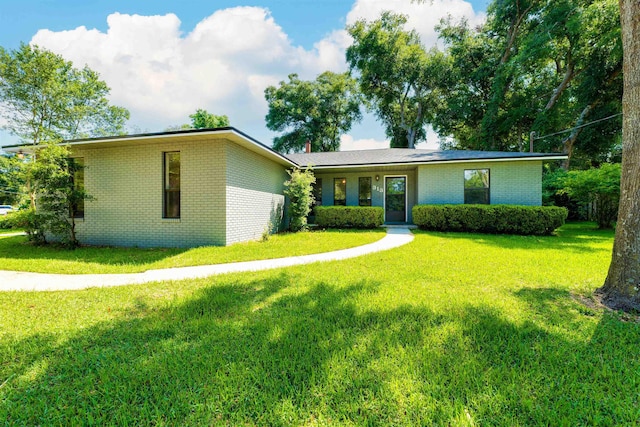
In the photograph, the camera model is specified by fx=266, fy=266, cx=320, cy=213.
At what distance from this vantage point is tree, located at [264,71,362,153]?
93.6ft

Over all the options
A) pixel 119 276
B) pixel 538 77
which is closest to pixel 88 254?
pixel 119 276

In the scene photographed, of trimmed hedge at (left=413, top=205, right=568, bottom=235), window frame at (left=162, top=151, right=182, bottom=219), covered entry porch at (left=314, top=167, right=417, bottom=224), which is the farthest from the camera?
covered entry porch at (left=314, top=167, right=417, bottom=224)

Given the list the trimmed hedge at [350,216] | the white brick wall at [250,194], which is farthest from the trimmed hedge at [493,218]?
the white brick wall at [250,194]

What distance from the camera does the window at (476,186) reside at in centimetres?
1154

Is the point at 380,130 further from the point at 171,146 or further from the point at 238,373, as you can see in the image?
the point at 238,373

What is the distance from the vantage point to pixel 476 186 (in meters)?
11.7

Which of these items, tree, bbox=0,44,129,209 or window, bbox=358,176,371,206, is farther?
tree, bbox=0,44,129,209

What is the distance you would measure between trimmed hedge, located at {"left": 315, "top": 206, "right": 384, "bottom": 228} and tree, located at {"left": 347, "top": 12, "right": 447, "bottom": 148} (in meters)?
17.0

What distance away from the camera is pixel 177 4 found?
8258mm

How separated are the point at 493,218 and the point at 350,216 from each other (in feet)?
18.1

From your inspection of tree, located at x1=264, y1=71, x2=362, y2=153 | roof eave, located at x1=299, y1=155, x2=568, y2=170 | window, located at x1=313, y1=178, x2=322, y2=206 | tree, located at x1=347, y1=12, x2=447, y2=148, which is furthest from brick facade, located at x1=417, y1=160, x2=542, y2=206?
tree, located at x1=264, y1=71, x2=362, y2=153

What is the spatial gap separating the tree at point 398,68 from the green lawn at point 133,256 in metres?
21.1

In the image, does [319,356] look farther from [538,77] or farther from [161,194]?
[538,77]

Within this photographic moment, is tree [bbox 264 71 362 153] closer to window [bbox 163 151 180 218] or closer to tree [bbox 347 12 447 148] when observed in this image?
tree [bbox 347 12 447 148]
